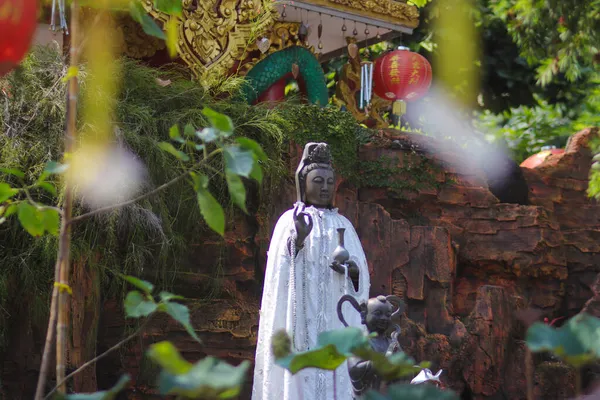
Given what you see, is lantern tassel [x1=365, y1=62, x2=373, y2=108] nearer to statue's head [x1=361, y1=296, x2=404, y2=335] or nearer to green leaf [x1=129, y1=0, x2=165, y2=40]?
statue's head [x1=361, y1=296, x2=404, y2=335]

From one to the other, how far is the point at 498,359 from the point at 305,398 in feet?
9.11

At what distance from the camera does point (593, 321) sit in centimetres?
202

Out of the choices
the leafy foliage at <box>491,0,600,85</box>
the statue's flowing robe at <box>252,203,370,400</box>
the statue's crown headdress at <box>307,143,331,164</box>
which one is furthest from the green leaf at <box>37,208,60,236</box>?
the leafy foliage at <box>491,0,600,85</box>

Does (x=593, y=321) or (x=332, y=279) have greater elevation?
(x=332, y=279)

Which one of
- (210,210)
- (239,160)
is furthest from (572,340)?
(210,210)

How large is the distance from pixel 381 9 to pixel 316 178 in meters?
4.60

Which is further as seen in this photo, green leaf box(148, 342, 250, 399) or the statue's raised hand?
the statue's raised hand

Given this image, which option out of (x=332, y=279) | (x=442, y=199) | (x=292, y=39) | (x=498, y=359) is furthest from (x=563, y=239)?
(x=332, y=279)

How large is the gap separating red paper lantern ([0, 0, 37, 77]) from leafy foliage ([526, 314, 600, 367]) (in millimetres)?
1893

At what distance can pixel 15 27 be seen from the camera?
3.11 metres

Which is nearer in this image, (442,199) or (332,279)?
(332,279)

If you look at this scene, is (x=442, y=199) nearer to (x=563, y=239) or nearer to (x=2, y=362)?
(x=563, y=239)

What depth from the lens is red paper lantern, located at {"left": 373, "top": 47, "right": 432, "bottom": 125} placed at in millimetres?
10445

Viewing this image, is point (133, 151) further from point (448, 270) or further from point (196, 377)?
point (196, 377)
